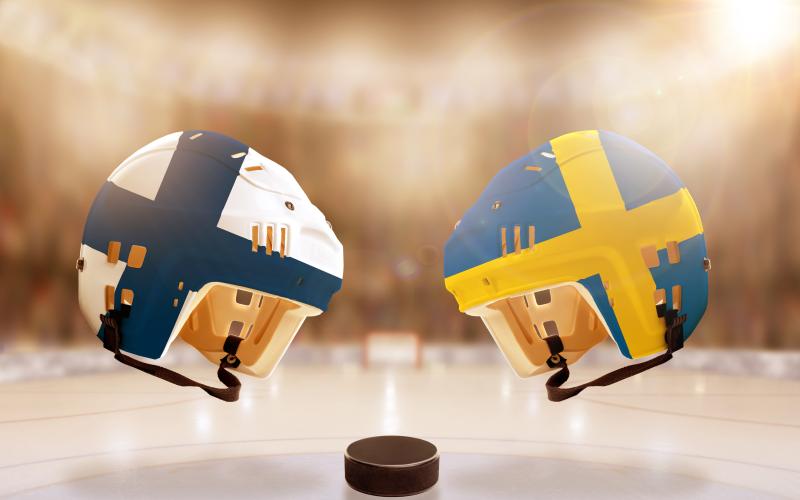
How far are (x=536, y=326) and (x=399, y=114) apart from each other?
4886 mm

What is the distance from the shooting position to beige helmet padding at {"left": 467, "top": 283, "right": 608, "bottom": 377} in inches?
75.7

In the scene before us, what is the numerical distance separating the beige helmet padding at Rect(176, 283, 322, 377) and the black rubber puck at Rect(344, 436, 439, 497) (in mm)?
489

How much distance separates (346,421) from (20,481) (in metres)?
1.39

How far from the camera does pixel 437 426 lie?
2580mm

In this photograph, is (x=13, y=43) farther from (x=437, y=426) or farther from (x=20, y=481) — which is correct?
(x=437, y=426)

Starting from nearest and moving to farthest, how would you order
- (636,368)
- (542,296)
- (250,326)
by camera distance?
(636,368)
(250,326)
(542,296)

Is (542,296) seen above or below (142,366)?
above

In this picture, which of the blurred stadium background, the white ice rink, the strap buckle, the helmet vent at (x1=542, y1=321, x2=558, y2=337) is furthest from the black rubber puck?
the blurred stadium background

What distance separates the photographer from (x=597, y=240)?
1.57 meters

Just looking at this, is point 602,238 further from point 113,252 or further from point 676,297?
point 113,252

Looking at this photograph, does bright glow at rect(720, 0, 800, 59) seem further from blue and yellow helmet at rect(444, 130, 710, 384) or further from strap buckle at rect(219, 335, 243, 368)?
strap buckle at rect(219, 335, 243, 368)

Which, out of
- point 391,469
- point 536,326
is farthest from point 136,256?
point 536,326

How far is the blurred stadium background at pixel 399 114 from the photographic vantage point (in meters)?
4.91

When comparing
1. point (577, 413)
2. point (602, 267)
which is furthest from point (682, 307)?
point (577, 413)
